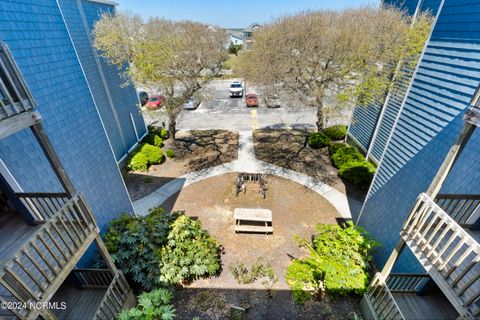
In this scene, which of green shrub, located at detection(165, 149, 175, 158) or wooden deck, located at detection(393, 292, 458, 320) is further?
green shrub, located at detection(165, 149, 175, 158)

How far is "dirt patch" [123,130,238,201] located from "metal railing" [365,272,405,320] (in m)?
9.58

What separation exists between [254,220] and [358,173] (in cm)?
595

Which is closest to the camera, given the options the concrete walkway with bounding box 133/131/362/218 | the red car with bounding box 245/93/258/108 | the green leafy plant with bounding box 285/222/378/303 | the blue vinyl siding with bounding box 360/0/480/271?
the blue vinyl siding with bounding box 360/0/480/271

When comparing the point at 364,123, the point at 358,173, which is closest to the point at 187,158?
the point at 358,173

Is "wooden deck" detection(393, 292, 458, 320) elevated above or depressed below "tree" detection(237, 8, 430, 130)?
below

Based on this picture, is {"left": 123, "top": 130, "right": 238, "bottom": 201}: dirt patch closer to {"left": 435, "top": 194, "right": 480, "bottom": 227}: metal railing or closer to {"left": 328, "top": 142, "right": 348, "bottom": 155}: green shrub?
{"left": 328, "top": 142, "right": 348, "bottom": 155}: green shrub

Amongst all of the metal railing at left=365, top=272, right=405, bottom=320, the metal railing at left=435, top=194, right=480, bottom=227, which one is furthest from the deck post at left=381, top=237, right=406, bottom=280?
the metal railing at left=435, top=194, right=480, bottom=227

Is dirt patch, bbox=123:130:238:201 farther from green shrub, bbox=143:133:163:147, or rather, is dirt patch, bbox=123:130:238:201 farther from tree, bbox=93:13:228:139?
tree, bbox=93:13:228:139

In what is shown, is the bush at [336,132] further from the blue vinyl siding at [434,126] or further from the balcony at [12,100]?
the balcony at [12,100]

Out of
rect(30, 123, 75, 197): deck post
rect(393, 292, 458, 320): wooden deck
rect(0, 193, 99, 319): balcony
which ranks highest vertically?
rect(30, 123, 75, 197): deck post

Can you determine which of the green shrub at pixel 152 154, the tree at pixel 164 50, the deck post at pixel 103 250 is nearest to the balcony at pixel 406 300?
the deck post at pixel 103 250

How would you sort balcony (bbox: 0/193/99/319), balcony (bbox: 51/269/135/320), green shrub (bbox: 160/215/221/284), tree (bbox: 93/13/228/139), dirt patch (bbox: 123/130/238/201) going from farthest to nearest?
dirt patch (bbox: 123/130/238/201) → tree (bbox: 93/13/228/139) → green shrub (bbox: 160/215/221/284) → balcony (bbox: 51/269/135/320) → balcony (bbox: 0/193/99/319)

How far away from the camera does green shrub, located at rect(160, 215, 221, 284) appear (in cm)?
668

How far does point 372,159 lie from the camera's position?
12336mm
